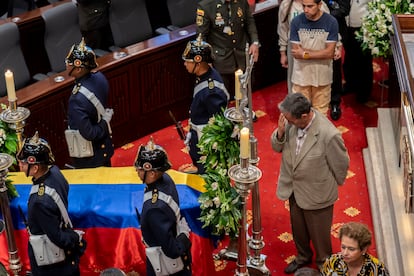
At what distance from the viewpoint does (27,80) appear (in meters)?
7.70

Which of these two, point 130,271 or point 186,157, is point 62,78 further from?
point 130,271

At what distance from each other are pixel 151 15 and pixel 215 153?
4058 mm

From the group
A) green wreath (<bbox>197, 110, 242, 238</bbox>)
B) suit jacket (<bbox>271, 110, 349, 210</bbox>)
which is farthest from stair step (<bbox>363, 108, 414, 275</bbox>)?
green wreath (<bbox>197, 110, 242, 238</bbox>)

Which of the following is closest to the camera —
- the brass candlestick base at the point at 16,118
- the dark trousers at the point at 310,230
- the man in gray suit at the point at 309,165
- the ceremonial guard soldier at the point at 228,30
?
the man in gray suit at the point at 309,165

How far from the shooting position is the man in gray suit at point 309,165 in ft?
17.7

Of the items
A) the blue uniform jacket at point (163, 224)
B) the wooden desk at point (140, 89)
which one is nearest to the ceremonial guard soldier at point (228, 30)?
the wooden desk at point (140, 89)

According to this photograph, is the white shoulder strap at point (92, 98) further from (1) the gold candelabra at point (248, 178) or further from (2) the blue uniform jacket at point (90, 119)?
(1) the gold candelabra at point (248, 178)

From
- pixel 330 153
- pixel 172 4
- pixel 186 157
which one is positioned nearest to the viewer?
pixel 330 153

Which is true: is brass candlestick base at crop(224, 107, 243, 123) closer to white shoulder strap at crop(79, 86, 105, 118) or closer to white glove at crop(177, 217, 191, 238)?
white glove at crop(177, 217, 191, 238)

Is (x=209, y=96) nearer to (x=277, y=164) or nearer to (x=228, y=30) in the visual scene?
(x=277, y=164)

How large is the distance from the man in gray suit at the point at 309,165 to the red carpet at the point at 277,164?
0.50 meters

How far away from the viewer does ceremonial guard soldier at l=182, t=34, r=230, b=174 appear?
596cm

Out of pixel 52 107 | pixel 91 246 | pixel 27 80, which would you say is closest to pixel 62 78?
pixel 52 107

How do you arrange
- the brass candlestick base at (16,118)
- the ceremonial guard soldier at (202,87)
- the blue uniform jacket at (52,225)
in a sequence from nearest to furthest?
1. the blue uniform jacket at (52,225)
2. the brass candlestick base at (16,118)
3. the ceremonial guard soldier at (202,87)
